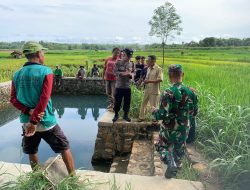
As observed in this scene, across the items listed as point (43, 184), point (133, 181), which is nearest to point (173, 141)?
point (133, 181)

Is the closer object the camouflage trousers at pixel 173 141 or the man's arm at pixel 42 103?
the man's arm at pixel 42 103

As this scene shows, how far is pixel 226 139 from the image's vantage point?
4000 mm

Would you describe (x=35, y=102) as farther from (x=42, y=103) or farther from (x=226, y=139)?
(x=226, y=139)

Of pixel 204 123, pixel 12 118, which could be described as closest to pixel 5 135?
pixel 12 118

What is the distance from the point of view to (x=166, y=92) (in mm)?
2918

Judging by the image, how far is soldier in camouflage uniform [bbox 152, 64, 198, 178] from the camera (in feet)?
9.59

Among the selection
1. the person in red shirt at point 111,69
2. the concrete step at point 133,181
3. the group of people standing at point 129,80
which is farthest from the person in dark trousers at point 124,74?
the concrete step at point 133,181

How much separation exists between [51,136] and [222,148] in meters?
2.24

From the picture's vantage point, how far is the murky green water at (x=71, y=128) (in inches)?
254

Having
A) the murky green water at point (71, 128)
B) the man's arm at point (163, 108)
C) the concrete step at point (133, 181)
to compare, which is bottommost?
the murky green water at point (71, 128)

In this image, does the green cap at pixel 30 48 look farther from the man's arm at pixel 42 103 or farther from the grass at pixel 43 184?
the grass at pixel 43 184

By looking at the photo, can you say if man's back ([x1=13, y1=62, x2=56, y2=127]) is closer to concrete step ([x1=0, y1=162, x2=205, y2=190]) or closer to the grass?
the grass

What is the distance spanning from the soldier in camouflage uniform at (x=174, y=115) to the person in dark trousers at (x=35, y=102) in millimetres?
994

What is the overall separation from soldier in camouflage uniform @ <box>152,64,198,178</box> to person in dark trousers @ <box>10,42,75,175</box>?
99 centimetres
